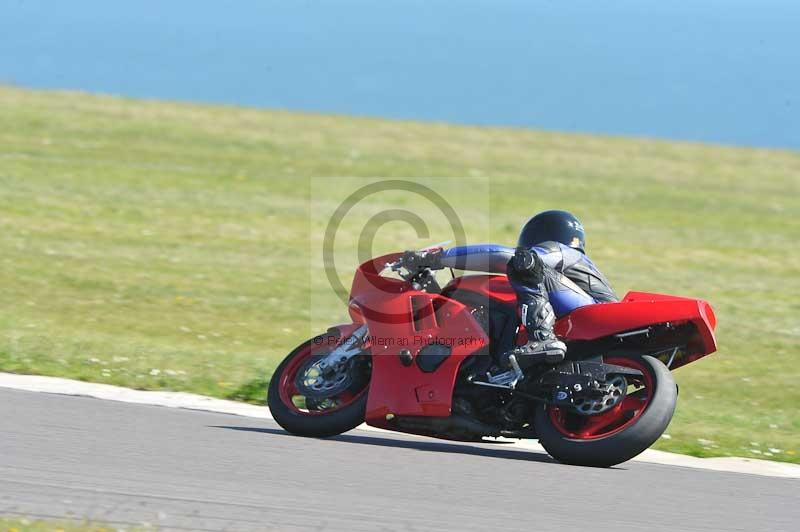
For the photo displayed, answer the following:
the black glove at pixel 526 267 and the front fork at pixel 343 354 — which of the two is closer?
the black glove at pixel 526 267

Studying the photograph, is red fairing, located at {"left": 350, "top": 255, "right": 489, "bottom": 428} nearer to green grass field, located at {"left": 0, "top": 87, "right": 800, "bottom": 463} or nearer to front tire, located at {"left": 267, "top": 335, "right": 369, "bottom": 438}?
front tire, located at {"left": 267, "top": 335, "right": 369, "bottom": 438}

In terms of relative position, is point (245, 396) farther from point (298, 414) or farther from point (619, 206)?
point (619, 206)

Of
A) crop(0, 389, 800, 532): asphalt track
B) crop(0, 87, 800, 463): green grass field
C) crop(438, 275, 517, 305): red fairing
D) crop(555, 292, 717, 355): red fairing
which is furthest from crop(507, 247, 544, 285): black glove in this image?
crop(0, 87, 800, 463): green grass field

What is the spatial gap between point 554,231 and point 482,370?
1005 mm

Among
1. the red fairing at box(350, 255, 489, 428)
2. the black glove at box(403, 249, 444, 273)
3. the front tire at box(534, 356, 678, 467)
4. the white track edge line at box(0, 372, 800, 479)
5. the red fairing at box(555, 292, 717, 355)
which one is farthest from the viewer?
the white track edge line at box(0, 372, 800, 479)

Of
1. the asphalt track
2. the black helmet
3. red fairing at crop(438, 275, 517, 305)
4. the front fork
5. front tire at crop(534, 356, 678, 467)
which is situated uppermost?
the black helmet

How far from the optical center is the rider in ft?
24.0

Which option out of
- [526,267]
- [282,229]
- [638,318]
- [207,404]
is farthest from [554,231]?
[282,229]

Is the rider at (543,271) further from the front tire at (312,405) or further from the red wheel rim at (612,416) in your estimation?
the front tire at (312,405)

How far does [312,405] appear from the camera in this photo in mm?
8094

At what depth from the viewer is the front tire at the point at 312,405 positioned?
26.0 feet

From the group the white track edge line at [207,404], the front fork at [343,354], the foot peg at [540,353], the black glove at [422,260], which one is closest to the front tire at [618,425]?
the foot peg at [540,353]

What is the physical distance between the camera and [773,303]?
16641 mm

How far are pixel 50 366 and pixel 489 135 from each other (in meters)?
24.5
